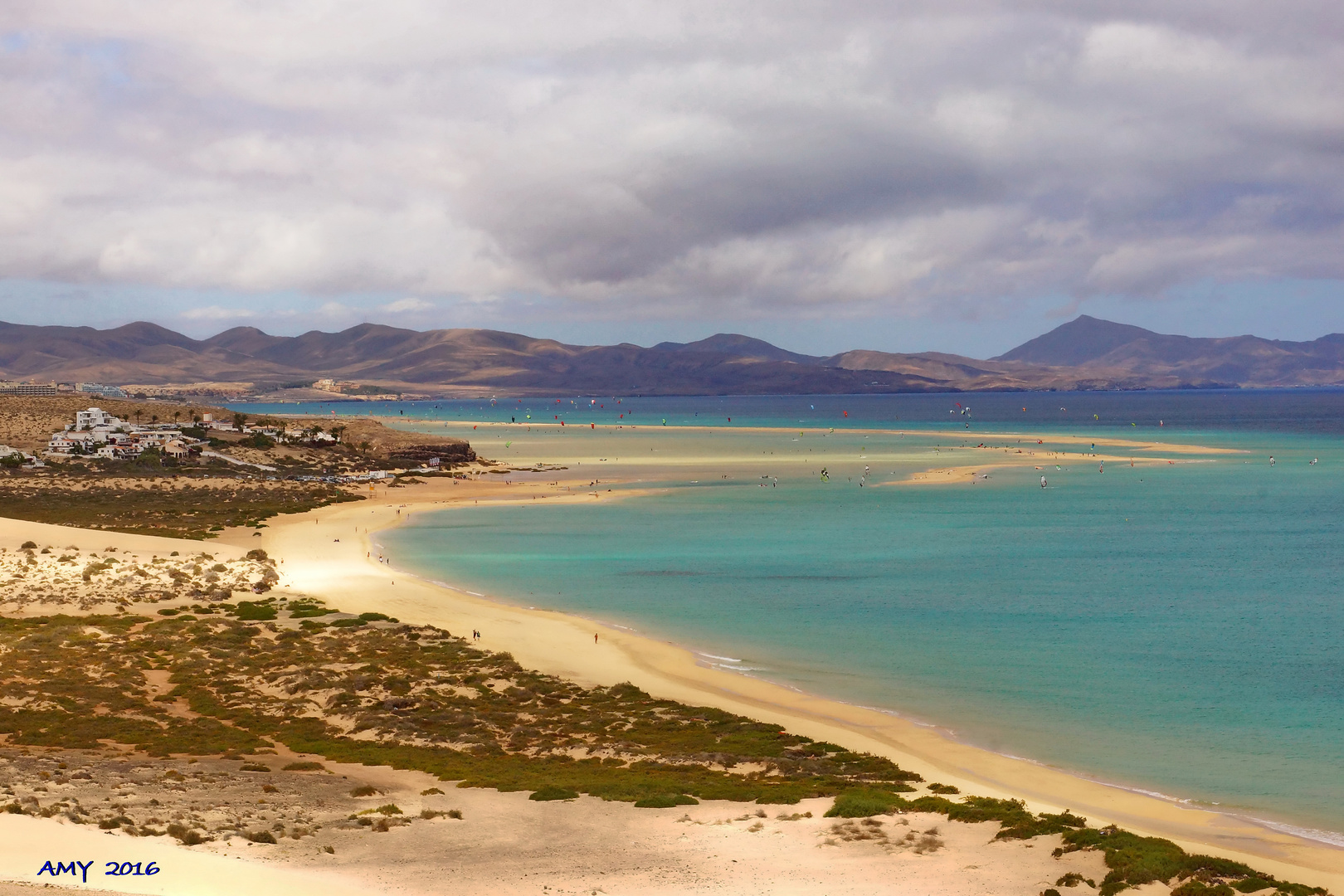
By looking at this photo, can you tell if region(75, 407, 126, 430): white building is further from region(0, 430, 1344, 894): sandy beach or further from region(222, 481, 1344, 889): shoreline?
region(0, 430, 1344, 894): sandy beach

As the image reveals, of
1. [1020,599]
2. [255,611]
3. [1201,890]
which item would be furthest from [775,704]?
[255,611]

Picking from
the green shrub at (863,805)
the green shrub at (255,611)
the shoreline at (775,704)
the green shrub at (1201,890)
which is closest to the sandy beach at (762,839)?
the shoreline at (775,704)

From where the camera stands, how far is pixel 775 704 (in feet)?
113

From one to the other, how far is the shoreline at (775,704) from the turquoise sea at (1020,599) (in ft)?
3.70

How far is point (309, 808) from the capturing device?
75.9 ft

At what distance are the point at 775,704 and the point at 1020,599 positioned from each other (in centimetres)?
2153

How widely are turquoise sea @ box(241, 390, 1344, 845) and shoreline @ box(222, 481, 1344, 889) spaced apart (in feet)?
3.70

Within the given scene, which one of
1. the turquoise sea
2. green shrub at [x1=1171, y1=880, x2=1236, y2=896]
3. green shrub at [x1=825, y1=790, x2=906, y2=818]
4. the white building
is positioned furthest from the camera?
the white building

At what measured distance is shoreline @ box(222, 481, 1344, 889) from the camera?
23.8 metres

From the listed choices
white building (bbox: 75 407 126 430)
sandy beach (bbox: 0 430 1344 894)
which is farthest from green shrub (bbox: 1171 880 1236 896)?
white building (bbox: 75 407 126 430)

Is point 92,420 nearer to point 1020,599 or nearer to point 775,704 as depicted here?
point 1020,599

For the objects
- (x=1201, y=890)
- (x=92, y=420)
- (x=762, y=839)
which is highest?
(x=92, y=420)

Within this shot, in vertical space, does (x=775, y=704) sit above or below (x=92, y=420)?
below

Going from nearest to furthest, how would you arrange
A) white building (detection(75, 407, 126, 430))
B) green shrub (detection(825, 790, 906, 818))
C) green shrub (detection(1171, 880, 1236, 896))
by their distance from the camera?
green shrub (detection(1171, 880, 1236, 896)) < green shrub (detection(825, 790, 906, 818)) < white building (detection(75, 407, 126, 430))
